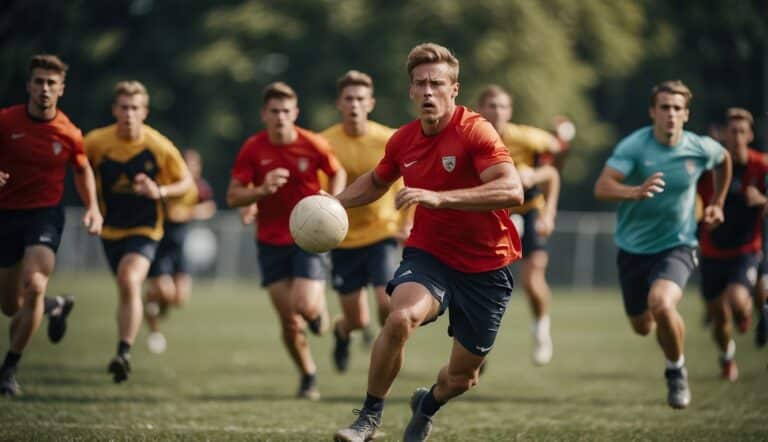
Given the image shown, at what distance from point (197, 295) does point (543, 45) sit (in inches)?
556

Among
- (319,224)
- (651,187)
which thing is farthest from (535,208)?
(319,224)

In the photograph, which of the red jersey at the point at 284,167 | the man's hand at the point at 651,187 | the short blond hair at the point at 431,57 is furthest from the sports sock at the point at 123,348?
the man's hand at the point at 651,187

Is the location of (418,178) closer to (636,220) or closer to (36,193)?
(636,220)

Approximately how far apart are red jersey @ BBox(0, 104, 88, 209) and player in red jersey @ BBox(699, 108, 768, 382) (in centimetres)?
699

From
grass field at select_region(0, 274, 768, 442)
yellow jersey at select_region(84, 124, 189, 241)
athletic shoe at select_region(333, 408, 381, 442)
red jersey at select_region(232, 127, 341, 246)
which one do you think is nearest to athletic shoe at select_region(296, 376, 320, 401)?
grass field at select_region(0, 274, 768, 442)

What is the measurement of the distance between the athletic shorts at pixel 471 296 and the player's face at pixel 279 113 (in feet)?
11.7

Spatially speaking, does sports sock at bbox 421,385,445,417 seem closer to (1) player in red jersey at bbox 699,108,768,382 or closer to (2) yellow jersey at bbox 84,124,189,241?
(2) yellow jersey at bbox 84,124,189,241

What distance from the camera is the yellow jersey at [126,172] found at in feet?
35.2

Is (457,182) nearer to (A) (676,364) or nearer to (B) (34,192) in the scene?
(A) (676,364)

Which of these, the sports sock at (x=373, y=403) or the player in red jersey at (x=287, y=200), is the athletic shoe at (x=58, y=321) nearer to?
the player in red jersey at (x=287, y=200)

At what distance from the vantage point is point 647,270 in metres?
9.47

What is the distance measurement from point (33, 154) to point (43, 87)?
24.8 inches

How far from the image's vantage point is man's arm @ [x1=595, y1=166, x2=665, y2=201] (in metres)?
8.51

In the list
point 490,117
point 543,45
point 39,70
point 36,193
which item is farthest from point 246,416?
point 543,45
